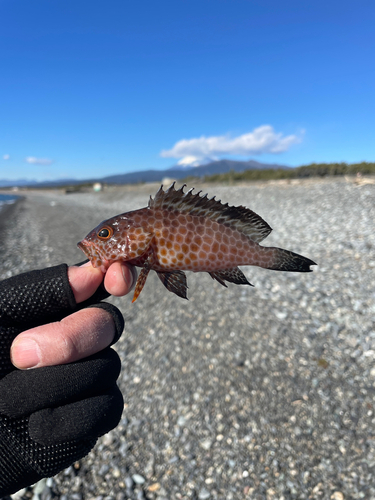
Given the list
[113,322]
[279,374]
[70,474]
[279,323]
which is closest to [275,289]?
[279,323]

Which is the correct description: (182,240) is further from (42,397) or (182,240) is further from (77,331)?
(42,397)

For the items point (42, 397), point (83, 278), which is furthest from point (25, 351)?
point (83, 278)

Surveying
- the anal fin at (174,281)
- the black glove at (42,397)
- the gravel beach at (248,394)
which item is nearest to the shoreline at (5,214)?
the gravel beach at (248,394)

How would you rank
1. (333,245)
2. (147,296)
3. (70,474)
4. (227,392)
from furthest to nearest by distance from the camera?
(333,245)
(147,296)
(227,392)
(70,474)

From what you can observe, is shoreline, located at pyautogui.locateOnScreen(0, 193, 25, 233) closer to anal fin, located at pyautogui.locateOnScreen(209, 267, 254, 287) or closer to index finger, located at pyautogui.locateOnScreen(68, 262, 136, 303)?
index finger, located at pyautogui.locateOnScreen(68, 262, 136, 303)

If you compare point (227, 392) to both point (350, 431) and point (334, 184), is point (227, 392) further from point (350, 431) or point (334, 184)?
point (334, 184)

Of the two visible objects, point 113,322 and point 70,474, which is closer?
point 113,322

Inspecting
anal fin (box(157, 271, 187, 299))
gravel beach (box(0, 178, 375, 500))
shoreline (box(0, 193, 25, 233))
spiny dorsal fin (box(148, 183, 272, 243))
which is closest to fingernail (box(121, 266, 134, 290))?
anal fin (box(157, 271, 187, 299))
